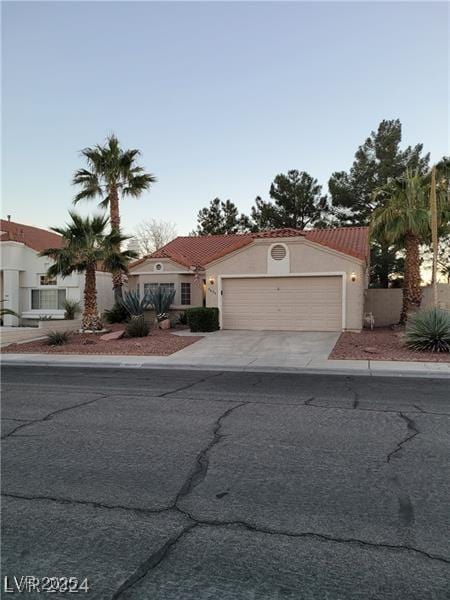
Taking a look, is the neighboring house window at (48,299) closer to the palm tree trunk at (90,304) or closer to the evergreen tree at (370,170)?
the palm tree trunk at (90,304)

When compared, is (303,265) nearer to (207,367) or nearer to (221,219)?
(207,367)

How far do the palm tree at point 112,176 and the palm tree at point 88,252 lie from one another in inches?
159

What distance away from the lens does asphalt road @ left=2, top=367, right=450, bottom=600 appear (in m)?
2.96

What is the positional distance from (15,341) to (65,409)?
13423 mm

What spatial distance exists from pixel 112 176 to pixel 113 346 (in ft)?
37.7

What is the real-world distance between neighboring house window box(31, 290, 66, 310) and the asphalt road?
1795cm

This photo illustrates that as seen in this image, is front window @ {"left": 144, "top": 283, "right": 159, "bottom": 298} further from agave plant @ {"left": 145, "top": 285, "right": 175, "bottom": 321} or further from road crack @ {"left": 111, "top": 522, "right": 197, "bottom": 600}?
road crack @ {"left": 111, "top": 522, "right": 197, "bottom": 600}

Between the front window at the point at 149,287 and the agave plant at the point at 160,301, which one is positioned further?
the front window at the point at 149,287

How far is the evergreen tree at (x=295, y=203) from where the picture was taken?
128ft

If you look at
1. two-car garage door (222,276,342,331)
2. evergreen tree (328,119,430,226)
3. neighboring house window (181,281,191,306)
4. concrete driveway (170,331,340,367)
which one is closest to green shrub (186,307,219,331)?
concrete driveway (170,331,340,367)

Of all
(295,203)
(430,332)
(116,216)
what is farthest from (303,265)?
(295,203)

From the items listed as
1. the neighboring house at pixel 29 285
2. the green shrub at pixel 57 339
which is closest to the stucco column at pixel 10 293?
the neighboring house at pixel 29 285

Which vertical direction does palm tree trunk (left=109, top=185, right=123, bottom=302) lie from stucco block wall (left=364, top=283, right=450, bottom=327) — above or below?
above

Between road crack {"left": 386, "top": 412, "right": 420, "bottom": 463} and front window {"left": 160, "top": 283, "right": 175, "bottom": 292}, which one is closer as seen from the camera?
Result: road crack {"left": 386, "top": 412, "right": 420, "bottom": 463}
